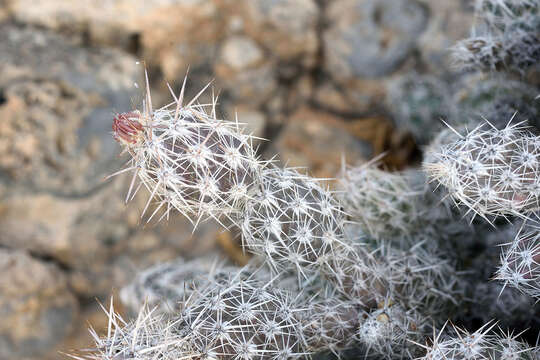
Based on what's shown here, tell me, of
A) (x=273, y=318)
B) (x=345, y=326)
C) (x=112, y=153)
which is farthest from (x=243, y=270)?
(x=112, y=153)

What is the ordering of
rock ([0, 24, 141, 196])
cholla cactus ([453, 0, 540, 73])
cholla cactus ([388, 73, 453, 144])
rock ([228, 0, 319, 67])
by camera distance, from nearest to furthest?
cholla cactus ([453, 0, 540, 73]), rock ([0, 24, 141, 196]), cholla cactus ([388, 73, 453, 144]), rock ([228, 0, 319, 67])

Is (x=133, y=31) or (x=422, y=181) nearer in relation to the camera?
(x=422, y=181)

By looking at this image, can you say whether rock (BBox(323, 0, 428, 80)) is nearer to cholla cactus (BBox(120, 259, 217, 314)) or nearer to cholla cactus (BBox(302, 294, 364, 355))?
cholla cactus (BBox(120, 259, 217, 314))

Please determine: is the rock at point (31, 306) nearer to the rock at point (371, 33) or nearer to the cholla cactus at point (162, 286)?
the cholla cactus at point (162, 286)

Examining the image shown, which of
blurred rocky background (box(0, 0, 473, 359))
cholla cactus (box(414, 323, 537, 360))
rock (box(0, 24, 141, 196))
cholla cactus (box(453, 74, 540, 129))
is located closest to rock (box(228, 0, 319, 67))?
blurred rocky background (box(0, 0, 473, 359))

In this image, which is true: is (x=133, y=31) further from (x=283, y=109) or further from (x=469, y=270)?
(x=469, y=270)

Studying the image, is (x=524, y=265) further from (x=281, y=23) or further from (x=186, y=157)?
(x=281, y=23)
